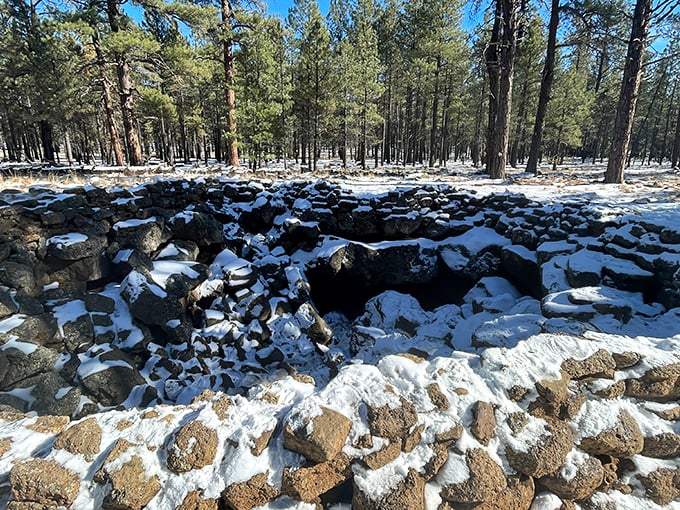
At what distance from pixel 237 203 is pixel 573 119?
93.4ft

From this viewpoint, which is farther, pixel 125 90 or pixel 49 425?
pixel 125 90

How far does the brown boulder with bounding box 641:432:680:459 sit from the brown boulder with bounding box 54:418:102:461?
137 inches

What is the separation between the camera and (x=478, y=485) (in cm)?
183

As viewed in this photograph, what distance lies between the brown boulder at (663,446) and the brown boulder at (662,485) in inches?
3.6

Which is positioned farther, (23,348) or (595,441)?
(23,348)

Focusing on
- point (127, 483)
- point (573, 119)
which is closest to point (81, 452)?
point (127, 483)

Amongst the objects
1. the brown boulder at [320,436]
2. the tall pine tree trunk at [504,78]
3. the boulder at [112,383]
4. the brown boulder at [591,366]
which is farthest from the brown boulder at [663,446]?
the tall pine tree trunk at [504,78]

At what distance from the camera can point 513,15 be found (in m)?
9.66

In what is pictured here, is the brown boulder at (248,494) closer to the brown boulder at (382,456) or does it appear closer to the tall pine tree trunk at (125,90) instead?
the brown boulder at (382,456)

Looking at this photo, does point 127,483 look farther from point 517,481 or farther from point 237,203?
point 237,203

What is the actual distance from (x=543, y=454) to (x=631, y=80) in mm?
11338

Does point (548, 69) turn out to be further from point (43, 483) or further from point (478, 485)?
point (43, 483)

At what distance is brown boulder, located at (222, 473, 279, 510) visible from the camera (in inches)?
70.7

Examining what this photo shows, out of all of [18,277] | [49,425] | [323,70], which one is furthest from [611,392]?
[323,70]
